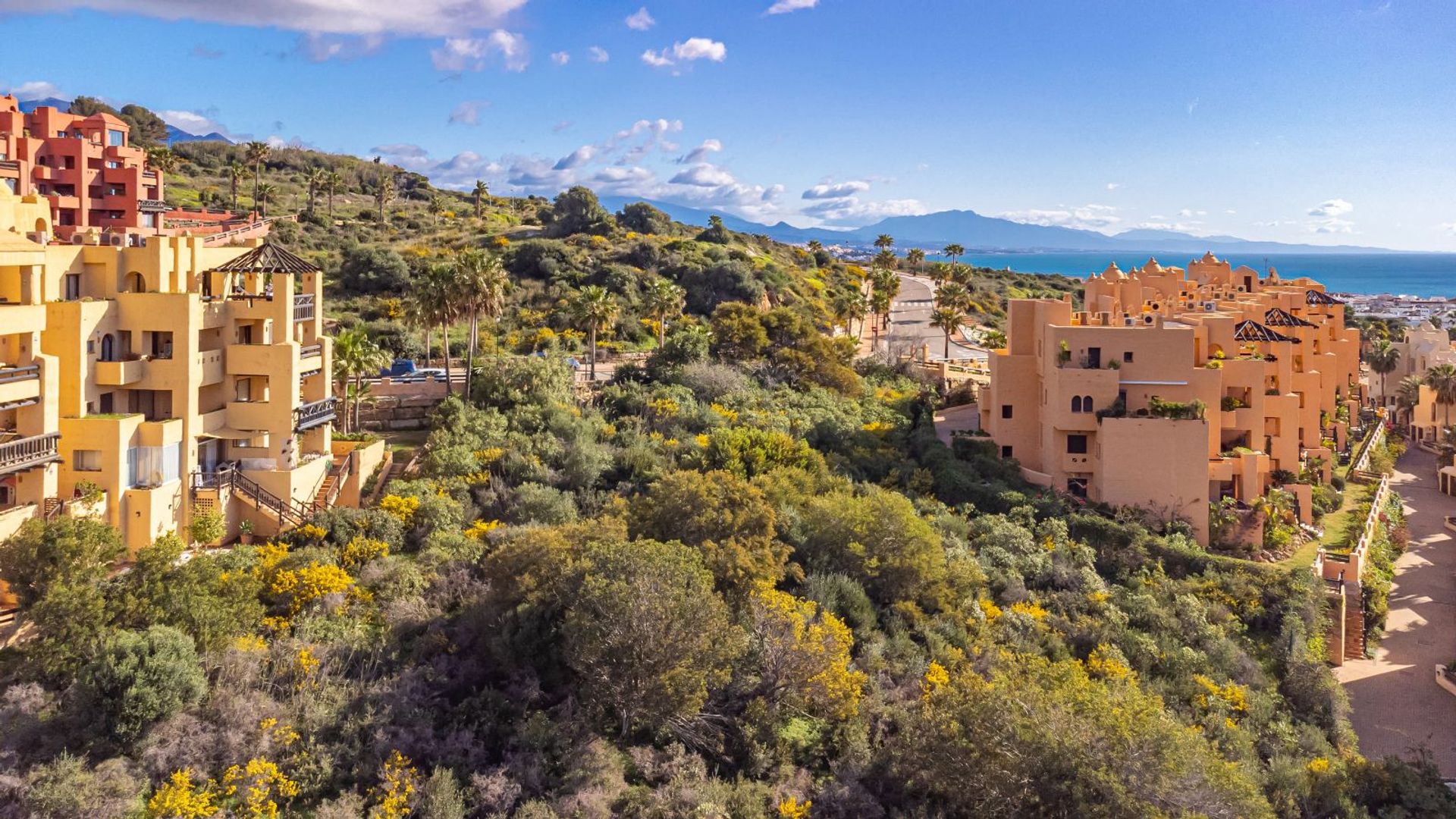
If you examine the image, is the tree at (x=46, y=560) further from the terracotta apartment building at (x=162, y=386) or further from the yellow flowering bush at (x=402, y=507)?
the yellow flowering bush at (x=402, y=507)

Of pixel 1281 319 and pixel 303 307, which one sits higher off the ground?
pixel 1281 319

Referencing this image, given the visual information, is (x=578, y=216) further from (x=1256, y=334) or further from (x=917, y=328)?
(x=1256, y=334)

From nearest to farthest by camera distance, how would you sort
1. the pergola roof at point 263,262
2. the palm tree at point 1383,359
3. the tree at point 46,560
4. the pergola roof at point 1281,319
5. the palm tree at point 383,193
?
the tree at point 46,560 → the pergola roof at point 263,262 → the pergola roof at point 1281,319 → the palm tree at point 1383,359 → the palm tree at point 383,193

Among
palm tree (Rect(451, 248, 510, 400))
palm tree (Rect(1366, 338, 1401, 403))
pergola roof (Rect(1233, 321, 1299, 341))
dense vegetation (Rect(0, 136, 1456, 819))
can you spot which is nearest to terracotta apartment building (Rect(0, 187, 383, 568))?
dense vegetation (Rect(0, 136, 1456, 819))

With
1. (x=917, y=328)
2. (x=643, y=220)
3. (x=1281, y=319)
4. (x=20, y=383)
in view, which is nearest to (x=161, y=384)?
(x=20, y=383)

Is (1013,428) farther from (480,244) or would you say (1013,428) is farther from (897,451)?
(480,244)

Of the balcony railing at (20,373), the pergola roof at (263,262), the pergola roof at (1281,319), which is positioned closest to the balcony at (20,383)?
the balcony railing at (20,373)
